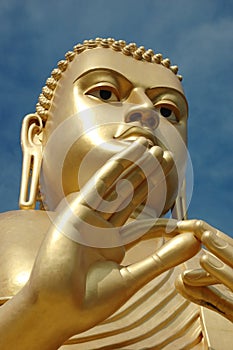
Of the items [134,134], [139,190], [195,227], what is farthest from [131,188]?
[134,134]

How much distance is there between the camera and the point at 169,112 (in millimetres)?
5133

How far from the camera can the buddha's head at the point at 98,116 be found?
15.7ft

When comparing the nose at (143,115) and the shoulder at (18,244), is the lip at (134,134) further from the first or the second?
the shoulder at (18,244)

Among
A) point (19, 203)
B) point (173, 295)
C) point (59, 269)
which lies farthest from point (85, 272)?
point (19, 203)

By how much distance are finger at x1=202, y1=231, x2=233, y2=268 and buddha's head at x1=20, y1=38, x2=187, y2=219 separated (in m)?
1.26

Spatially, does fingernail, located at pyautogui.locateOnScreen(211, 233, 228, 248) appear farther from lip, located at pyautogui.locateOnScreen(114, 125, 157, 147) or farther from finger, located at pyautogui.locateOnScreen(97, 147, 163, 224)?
lip, located at pyautogui.locateOnScreen(114, 125, 157, 147)

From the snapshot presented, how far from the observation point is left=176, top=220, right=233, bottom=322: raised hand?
3395 millimetres

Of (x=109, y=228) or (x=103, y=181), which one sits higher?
(x=103, y=181)

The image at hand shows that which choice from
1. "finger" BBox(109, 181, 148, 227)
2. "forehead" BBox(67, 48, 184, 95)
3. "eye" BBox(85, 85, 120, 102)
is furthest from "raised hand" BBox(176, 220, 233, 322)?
"forehead" BBox(67, 48, 184, 95)

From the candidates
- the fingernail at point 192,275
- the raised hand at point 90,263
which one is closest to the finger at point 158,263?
the raised hand at point 90,263

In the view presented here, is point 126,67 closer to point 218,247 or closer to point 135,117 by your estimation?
point 135,117

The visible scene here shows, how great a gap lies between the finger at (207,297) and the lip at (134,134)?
125 centimetres

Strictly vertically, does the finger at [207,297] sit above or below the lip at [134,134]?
below

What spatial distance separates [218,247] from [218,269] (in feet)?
0.29
